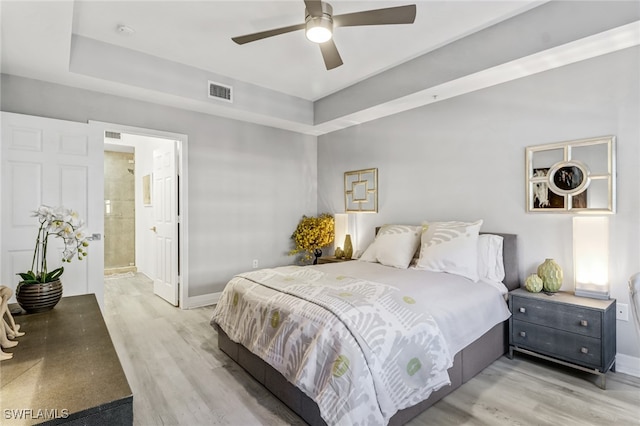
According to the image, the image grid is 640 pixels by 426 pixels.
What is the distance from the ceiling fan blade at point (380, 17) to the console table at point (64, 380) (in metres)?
2.25

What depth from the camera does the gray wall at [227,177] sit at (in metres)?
3.44

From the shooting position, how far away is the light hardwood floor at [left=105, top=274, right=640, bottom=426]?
1.94 meters

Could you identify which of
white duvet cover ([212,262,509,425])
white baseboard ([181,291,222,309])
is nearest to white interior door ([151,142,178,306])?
white baseboard ([181,291,222,309])

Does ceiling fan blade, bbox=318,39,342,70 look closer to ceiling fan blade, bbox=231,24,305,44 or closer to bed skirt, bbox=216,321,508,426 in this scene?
ceiling fan blade, bbox=231,24,305,44

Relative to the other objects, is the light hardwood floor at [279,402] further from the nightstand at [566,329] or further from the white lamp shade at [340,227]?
the white lamp shade at [340,227]

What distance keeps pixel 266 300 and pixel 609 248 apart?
8.64 ft

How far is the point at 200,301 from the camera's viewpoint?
13.6ft

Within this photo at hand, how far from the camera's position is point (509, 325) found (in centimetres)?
271

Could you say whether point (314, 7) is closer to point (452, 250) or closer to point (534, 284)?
point (452, 250)

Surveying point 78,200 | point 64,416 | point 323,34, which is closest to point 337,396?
point 64,416

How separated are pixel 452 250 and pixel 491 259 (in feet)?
1.26

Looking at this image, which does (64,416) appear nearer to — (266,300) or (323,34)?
(266,300)

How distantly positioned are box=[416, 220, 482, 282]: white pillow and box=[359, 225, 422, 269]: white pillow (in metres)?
0.19

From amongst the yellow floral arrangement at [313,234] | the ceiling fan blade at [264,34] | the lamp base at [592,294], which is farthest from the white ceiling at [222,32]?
the lamp base at [592,294]
